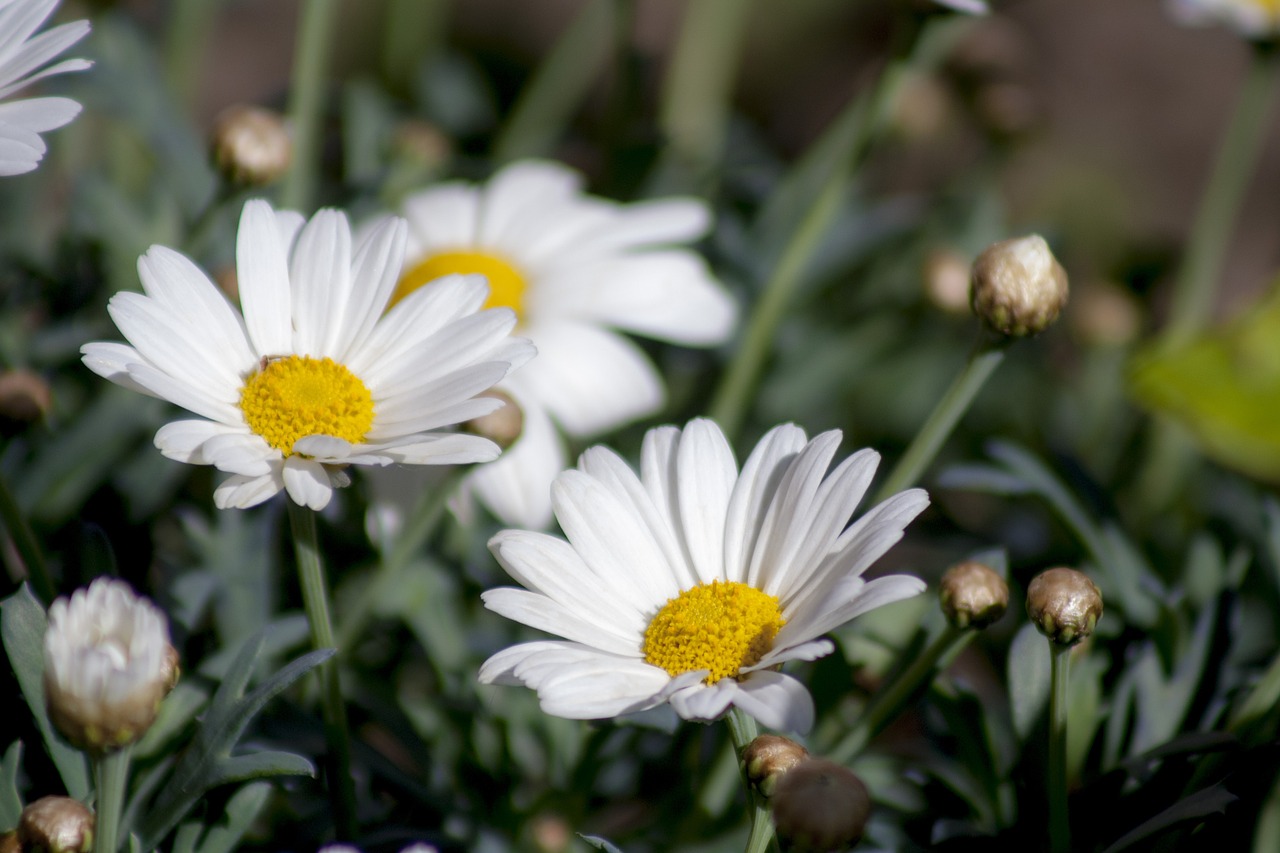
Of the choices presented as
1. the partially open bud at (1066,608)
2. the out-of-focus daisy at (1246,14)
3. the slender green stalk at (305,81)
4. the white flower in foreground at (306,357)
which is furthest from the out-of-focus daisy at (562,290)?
the out-of-focus daisy at (1246,14)

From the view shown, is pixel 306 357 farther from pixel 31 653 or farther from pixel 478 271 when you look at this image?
pixel 478 271

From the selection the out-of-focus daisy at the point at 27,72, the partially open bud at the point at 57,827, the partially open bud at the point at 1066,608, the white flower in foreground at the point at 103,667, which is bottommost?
the partially open bud at the point at 57,827

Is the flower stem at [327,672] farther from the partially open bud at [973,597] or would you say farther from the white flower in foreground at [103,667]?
the partially open bud at [973,597]

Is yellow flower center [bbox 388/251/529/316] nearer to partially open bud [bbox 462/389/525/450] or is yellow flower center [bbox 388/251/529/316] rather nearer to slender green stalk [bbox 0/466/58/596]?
partially open bud [bbox 462/389/525/450]

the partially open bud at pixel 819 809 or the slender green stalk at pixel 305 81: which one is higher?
the slender green stalk at pixel 305 81

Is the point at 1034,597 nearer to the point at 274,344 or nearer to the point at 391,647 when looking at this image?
the point at 274,344

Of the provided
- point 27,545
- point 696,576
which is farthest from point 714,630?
point 27,545

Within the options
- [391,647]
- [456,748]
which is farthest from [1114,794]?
[391,647]
